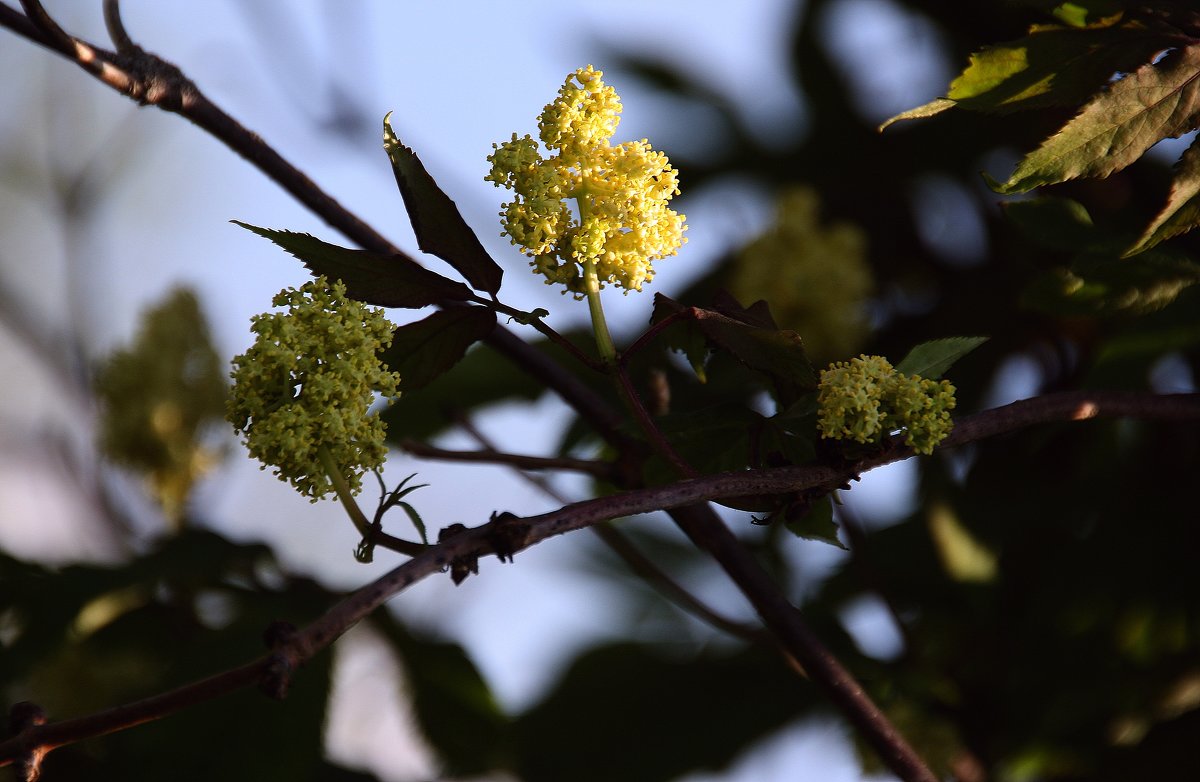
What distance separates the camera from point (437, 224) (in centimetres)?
68

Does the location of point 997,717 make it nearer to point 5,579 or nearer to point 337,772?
point 337,772

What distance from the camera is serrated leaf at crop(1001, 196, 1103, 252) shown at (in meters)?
0.85

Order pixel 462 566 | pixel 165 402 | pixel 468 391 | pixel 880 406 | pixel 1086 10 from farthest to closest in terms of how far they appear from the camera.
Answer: pixel 165 402 < pixel 468 391 < pixel 1086 10 < pixel 880 406 < pixel 462 566

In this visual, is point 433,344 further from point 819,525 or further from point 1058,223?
point 1058,223

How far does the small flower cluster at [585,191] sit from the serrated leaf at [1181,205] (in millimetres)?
310

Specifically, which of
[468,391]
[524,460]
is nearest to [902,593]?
[468,391]

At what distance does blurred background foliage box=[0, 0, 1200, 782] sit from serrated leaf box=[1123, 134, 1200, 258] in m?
0.30

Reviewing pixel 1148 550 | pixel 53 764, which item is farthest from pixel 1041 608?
pixel 53 764

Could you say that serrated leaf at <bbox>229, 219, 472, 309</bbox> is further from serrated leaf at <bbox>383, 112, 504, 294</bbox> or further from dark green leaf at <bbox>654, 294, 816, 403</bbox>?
dark green leaf at <bbox>654, 294, 816, 403</bbox>

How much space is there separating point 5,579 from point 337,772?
43 centimetres

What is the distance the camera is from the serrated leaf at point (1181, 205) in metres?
0.71

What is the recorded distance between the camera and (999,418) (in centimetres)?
68

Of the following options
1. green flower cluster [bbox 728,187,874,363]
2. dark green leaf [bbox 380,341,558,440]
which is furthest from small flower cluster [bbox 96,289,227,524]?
green flower cluster [bbox 728,187,874,363]

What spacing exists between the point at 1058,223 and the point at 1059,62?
0.15 m
